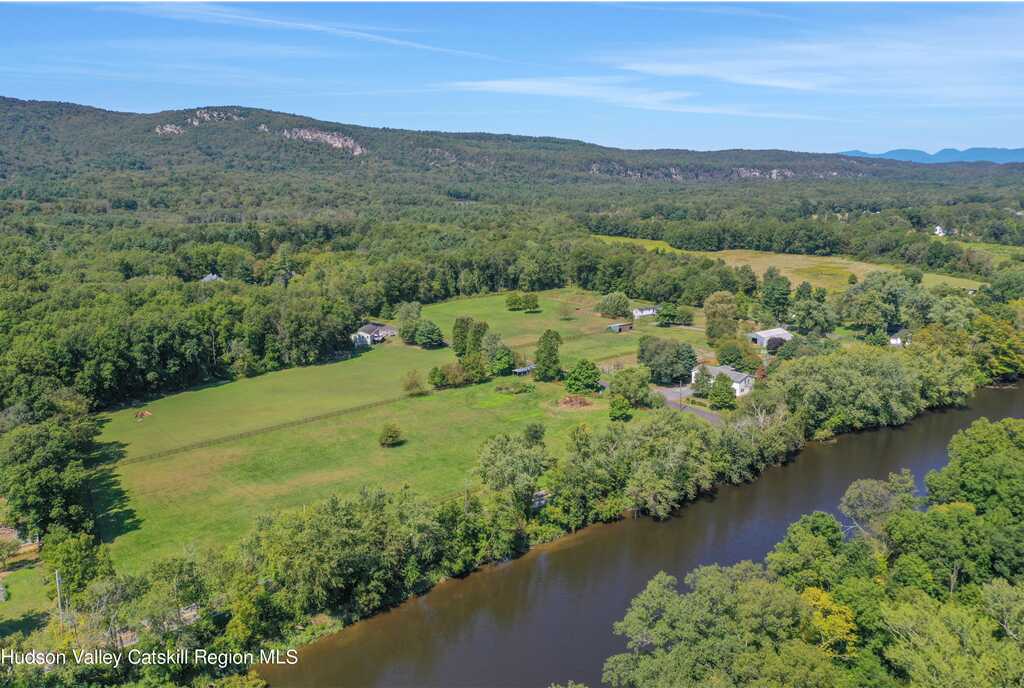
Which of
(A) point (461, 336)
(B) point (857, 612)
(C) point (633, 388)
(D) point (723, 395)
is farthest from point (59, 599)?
(A) point (461, 336)

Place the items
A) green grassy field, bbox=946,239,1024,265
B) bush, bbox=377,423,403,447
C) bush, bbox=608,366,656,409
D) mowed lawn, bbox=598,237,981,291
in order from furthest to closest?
green grassy field, bbox=946,239,1024,265 < mowed lawn, bbox=598,237,981,291 < bush, bbox=608,366,656,409 < bush, bbox=377,423,403,447

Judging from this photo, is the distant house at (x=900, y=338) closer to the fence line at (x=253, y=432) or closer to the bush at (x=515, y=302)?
the bush at (x=515, y=302)

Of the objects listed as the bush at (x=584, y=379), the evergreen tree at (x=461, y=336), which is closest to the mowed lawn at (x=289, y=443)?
the bush at (x=584, y=379)

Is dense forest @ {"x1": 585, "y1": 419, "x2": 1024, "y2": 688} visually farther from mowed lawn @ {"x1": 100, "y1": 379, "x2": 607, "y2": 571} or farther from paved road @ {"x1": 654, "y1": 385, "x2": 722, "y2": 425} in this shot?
paved road @ {"x1": 654, "y1": 385, "x2": 722, "y2": 425}

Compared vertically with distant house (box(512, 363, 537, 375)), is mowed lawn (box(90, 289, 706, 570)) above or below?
below

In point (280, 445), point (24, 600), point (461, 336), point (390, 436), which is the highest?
point (461, 336)

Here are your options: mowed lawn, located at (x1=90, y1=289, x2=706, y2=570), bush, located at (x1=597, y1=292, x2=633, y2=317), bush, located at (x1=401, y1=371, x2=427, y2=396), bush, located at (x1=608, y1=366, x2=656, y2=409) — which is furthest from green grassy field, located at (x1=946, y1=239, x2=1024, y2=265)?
bush, located at (x1=401, y1=371, x2=427, y2=396)

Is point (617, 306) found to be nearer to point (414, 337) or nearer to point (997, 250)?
point (414, 337)

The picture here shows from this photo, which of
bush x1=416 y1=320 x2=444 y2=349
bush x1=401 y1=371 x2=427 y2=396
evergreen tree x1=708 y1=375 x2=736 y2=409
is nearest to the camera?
evergreen tree x1=708 y1=375 x2=736 y2=409
